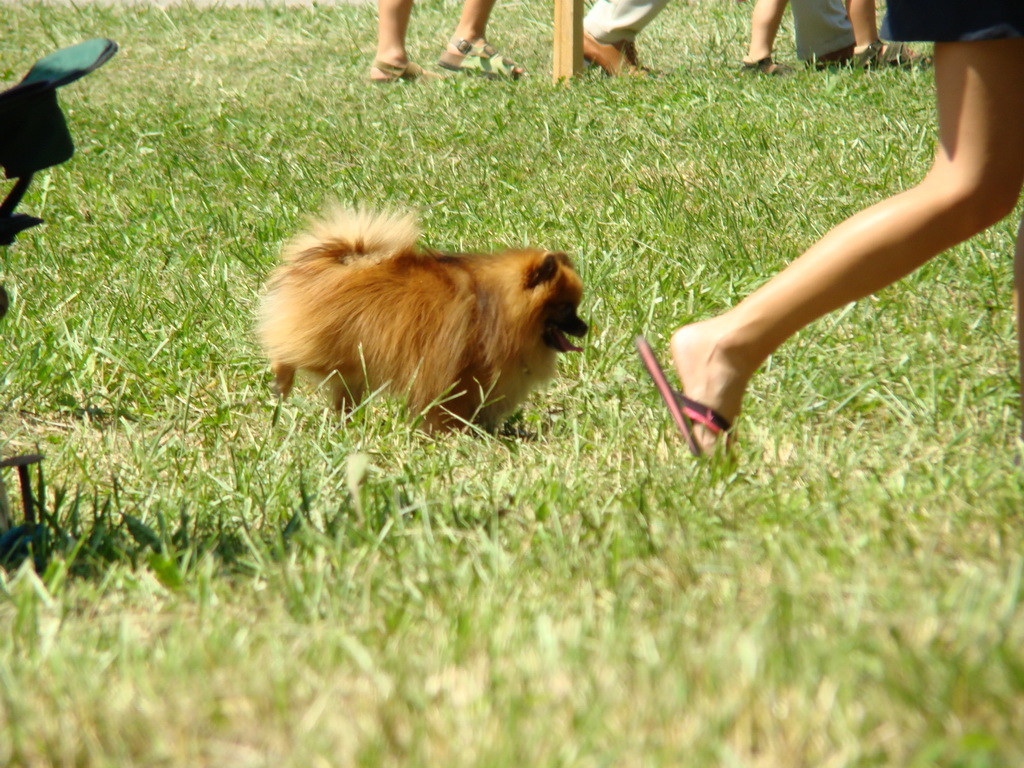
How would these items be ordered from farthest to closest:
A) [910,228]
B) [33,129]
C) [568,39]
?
[568,39], [910,228], [33,129]

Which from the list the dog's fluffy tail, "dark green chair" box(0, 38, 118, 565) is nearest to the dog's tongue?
the dog's fluffy tail

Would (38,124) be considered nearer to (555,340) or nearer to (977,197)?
(555,340)

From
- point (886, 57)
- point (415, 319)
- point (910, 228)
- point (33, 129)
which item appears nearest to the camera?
point (33, 129)

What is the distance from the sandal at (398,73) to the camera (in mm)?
7586

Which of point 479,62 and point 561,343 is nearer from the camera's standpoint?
point 561,343

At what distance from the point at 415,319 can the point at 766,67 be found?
5087 millimetres

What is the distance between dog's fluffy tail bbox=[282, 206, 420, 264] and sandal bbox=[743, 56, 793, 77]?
473cm

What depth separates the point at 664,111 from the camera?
20.5ft

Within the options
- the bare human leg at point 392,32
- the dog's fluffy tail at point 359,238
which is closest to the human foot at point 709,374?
the dog's fluffy tail at point 359,238

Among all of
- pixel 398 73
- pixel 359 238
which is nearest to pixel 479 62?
pixel 398 73

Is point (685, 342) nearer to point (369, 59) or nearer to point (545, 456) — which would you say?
point (545, 456)

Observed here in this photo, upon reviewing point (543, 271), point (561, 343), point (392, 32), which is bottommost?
point (561, 343)

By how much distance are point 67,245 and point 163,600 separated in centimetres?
320

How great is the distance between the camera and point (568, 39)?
283 inches
